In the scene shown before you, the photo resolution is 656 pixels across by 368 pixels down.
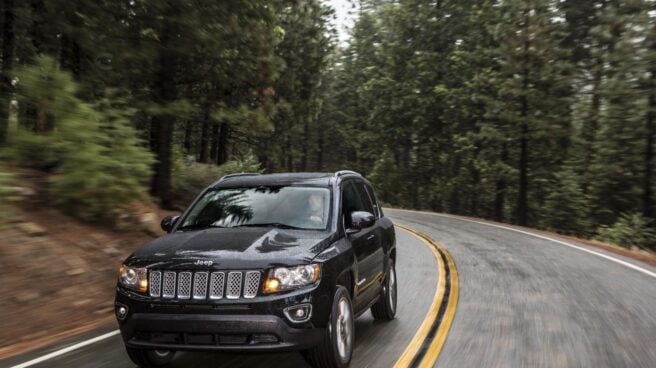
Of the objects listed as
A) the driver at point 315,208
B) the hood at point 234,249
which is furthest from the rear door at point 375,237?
the hood at point 234,249

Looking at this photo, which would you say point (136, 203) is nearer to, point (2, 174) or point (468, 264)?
point (2, 174)

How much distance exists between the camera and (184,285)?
4805 mm

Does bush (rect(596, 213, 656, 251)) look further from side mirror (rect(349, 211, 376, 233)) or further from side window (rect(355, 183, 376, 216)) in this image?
side mirror (rect(349, 211, 376, 233))

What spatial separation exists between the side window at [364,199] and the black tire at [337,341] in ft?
6.63

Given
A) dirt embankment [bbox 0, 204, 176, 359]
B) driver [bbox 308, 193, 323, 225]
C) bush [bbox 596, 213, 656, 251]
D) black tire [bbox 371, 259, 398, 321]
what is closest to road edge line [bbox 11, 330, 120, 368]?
dirt embankment [bbox 0, 204, 176, 359]

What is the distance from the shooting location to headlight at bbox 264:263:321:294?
477 centimetres

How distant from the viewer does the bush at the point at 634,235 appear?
2384 cm

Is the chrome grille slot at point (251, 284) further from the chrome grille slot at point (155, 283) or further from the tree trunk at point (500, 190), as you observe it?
the tree trunk at point (500, 190)

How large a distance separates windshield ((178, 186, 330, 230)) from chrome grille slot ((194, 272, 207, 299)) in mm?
1218

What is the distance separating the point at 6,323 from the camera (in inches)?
284

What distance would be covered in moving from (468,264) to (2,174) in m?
8.99

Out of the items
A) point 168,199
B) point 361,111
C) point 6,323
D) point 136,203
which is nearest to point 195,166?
point 168,199

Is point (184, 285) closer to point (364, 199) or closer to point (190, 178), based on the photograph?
point (364, 199)

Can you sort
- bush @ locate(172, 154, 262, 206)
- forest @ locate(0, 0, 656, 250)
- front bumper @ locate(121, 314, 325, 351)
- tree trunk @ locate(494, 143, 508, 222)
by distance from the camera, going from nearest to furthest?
1. front bumper @ locate(121, 314, 325, 351)
2. forest @ locate(0, 0, 656, 250)
3. bush @ locate(172, 154, 262, 206)
4. tree trunk @ locate(494, 143, 508, 222)
